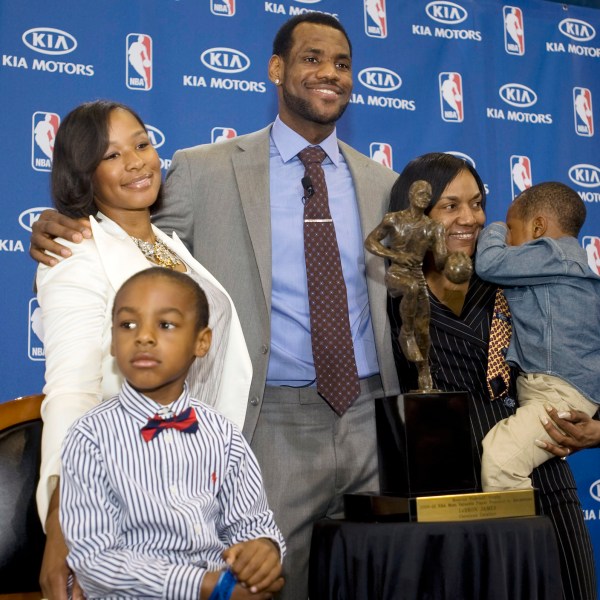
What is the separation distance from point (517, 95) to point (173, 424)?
130 inches

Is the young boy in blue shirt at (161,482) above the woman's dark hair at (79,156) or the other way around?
the other way around

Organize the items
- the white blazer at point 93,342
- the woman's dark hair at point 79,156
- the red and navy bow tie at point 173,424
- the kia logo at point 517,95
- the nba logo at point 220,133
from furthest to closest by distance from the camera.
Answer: the kia logo at point 517,95 → the nba logo at point 220,133 → the woman's dark hair at point 79,156 → the white blazer at point 93,342 → the red and navy bow tie at point 173,424

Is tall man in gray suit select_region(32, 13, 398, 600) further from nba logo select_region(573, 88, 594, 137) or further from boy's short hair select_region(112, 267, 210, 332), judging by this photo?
nba logo select_region(573, 88, 594, 137)

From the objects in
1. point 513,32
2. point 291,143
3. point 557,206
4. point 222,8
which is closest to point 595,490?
point 557,206

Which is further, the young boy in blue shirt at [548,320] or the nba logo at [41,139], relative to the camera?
the nba logo at [41,139]

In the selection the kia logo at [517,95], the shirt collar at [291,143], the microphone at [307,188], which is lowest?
the microphone at [307,188]

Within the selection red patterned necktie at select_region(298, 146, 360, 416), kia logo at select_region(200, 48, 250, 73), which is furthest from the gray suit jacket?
kia logo at select_region(200, 48, 250, 73)

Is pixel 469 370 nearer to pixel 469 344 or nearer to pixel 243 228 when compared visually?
pixel 469 344

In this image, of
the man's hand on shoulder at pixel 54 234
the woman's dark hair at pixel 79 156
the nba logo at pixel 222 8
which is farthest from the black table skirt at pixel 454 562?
the nba logo at pixel 222 8

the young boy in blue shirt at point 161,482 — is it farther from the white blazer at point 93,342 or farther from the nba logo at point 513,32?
the nba logo at point 513,32

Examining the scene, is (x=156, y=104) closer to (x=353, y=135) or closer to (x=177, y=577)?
(x=353, y=135)

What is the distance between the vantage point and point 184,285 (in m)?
1.83

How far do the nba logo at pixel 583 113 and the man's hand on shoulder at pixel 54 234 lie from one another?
3148mm

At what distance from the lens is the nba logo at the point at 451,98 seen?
4.34 meters
